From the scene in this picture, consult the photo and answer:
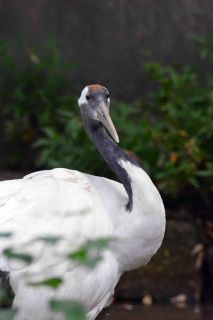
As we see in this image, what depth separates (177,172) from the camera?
22.7 feet

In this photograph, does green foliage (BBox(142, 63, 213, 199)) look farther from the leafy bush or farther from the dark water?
the dark water

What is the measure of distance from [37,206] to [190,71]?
330 cm

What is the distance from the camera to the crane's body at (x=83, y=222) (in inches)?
173

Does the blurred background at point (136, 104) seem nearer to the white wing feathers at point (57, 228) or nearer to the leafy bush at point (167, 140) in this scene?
the leafy bush at point (167, 140)

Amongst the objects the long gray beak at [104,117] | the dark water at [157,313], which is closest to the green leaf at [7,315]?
the long gray beak at [104,117]

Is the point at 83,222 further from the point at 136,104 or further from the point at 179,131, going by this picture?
the point at 136,104

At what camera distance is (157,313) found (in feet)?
22.2

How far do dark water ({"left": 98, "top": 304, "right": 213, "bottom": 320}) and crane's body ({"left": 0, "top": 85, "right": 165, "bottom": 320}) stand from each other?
1724mm

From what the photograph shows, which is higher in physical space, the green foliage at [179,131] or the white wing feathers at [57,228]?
the white wing feathers at [57,228]

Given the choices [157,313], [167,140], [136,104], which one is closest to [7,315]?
[157,313]

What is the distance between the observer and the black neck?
4910 millimetres

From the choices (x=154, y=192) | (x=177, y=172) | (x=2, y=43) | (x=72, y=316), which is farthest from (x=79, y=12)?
(x=72, y=316)

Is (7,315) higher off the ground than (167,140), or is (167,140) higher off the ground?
(7,315)

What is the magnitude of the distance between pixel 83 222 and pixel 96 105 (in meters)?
0.68
